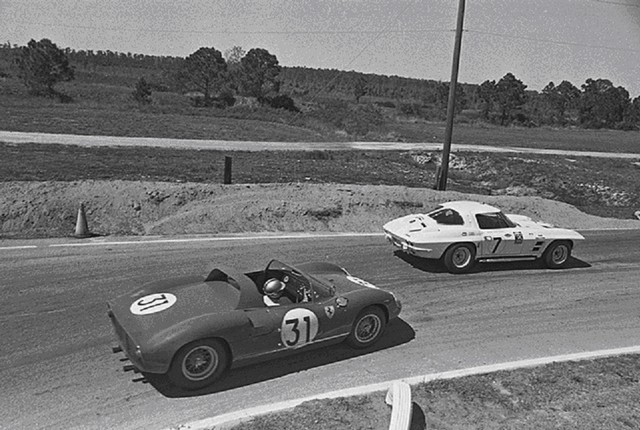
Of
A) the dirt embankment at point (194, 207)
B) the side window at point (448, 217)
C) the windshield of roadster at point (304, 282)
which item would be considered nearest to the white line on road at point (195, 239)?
the dirt embankment at point (194, 207)

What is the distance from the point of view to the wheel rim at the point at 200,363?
6.31 meters

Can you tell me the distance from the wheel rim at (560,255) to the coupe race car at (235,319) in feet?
18.2

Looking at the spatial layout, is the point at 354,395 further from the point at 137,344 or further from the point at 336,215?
the point at 336,215

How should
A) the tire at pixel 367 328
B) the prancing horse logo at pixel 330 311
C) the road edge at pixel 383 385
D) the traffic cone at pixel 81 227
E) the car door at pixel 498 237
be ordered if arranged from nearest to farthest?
1. the road edge at pixel 383 385
2. the prancing horse logo at pixel 330 311
3. the tire at pixel 367 328
4. the car door at pixel 498 237
5. the traffic cone at pixel 81 227

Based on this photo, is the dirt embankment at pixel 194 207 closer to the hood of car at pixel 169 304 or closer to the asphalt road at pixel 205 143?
the hood of car at pixel 169 304

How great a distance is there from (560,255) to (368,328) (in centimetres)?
617

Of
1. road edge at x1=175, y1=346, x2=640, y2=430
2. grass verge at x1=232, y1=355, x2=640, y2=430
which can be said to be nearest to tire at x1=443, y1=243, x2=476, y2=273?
road edge at x1=175, y1=346, x2=640, y2=430

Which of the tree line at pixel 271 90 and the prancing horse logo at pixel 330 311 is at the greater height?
the tree line at pixel 271 90

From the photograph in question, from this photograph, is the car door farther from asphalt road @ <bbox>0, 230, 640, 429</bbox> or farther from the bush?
Result: the bush

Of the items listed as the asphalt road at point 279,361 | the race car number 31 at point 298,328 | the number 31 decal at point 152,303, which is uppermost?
the number 31 decal at point 152,303

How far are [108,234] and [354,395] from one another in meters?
8.00

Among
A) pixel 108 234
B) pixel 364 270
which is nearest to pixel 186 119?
pixel 108 234

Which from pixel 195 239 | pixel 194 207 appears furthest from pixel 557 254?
pixel 194 207

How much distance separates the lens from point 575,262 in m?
12.7
